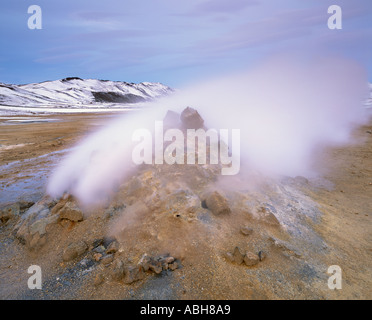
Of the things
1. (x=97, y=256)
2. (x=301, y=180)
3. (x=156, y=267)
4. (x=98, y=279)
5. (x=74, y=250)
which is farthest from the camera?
(x=301, y=180)

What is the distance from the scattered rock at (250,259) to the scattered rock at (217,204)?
922 mm

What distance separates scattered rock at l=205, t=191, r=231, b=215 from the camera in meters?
4.00

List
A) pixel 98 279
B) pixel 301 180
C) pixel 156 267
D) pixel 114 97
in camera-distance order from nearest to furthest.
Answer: pixel 98 279 → pixel 156 267 → pixel 301 180 → pixel 114 97

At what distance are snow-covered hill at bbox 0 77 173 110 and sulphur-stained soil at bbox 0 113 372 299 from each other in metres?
66.1

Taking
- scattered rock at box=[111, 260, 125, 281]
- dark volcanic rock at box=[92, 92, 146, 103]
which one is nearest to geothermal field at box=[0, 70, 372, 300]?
scattered rock at box=[111, 260, 125, 281]

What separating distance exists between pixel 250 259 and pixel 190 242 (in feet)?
3.01

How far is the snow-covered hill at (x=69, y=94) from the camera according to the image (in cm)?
6550

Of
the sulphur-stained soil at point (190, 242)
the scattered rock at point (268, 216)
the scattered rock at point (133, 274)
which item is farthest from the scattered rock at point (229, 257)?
the scattered rock at point (133, 274)

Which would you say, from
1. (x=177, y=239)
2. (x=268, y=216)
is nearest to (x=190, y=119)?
(x=268, y=216)

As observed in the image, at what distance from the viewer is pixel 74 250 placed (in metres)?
3.53

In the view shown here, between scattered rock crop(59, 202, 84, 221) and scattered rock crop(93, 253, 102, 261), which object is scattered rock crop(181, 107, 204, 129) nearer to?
scattered rock crop(59, 202, 84, 221)

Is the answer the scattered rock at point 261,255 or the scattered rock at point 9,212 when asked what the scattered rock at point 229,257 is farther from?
the scattered rock at point 9,212

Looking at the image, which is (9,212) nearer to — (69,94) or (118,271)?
(118,271)

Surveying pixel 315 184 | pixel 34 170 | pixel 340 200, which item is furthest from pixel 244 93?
pixel 34 170
